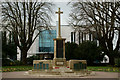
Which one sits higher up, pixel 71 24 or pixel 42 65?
pixel 71 24

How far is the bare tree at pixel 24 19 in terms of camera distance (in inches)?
853

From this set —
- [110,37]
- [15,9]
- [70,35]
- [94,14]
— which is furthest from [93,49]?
[15,9]

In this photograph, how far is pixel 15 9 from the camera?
72.5 ft

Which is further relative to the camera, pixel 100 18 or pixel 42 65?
pixel 100 18

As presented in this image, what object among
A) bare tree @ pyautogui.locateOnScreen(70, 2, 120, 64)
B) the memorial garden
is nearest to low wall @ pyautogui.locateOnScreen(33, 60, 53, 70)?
the memorial garden

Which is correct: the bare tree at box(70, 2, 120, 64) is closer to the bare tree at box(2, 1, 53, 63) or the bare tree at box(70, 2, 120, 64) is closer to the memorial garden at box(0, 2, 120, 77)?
the memorial garden at box(0, 2, 120, 77)

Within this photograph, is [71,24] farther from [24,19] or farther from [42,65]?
[42,65]

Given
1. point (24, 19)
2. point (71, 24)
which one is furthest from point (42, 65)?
point (71, 24)

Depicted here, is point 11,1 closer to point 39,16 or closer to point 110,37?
point 39,16

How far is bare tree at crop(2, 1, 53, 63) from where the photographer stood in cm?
2167

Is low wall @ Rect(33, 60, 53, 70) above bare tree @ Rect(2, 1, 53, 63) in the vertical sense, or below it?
below

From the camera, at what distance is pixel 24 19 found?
71.9 feet

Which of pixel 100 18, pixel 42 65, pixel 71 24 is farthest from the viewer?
pixel 71 24

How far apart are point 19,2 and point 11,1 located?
A: 0.98m
